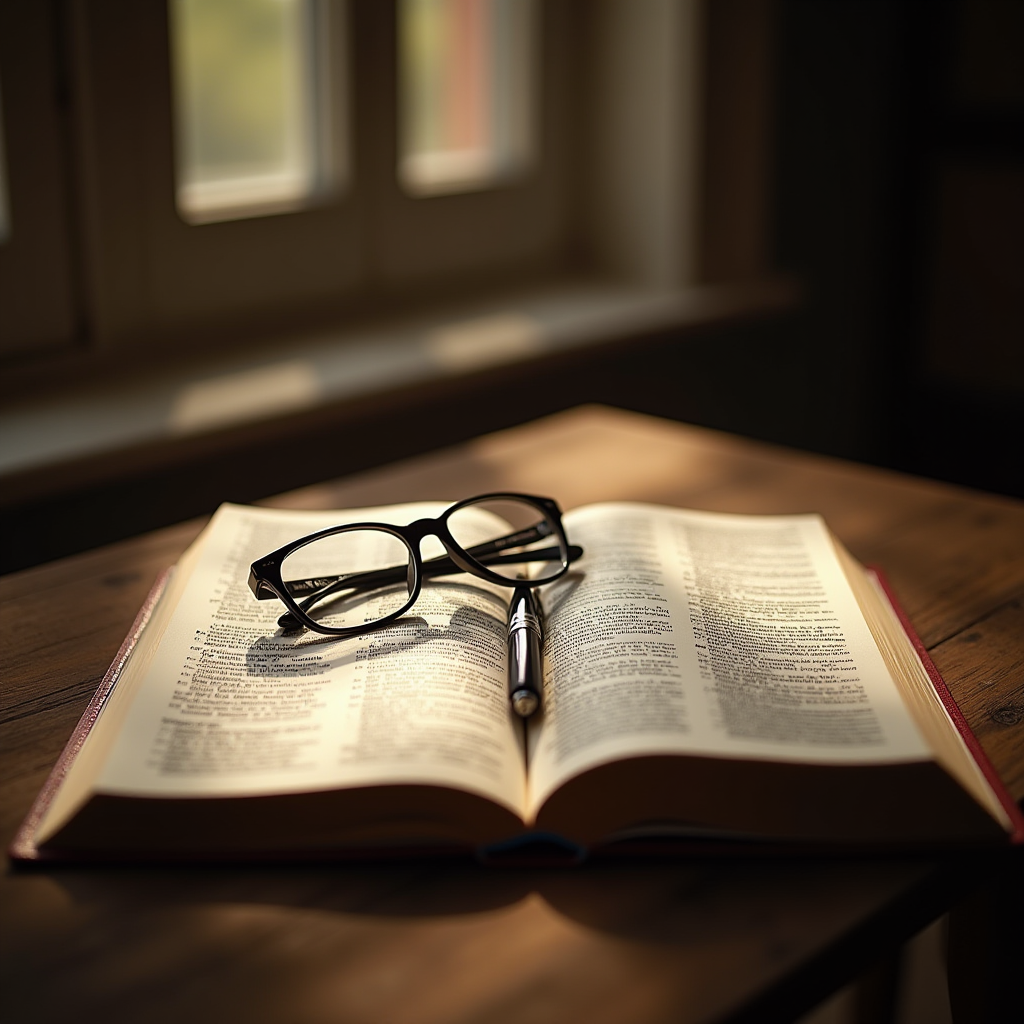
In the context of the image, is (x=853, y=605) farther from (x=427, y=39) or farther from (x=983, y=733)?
(x=427, y=39)

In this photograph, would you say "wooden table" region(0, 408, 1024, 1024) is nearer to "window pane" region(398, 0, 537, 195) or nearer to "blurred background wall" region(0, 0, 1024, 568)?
"blurred background wall" region(0, 0, 1024, 568)

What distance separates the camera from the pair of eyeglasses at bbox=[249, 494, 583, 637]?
708 millimetres

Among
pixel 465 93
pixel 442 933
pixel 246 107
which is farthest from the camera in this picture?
pixel 465 93

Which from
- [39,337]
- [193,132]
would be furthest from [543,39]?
[39,337]

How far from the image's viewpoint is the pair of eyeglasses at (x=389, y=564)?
2.32 ft

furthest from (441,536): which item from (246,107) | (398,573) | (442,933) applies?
(246,107)

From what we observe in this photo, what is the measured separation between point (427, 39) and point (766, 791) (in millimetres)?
1525

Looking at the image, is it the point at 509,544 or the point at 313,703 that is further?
the point at 509,544

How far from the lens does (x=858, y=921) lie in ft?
1.66

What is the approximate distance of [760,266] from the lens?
2.19 metres

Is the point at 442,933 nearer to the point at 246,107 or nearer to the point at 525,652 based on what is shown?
the point at 525,652

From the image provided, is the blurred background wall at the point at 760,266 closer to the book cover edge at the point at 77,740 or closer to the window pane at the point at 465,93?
the window pane at the point at 465,93

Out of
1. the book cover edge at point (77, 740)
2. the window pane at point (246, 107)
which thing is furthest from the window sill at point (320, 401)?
the book cover edge at point (77, 740)

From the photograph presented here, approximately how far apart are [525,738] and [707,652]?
0.38 ft
